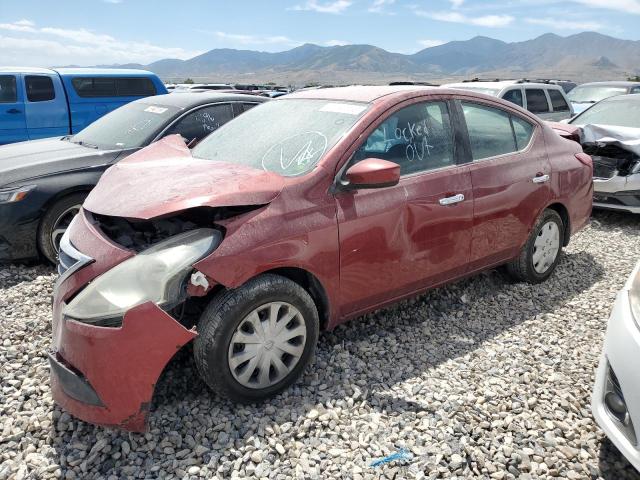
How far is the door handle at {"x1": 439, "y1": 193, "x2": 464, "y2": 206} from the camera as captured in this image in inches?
133

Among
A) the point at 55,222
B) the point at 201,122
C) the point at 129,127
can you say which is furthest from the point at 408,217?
the point at 129,127

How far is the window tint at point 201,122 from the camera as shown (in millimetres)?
5148

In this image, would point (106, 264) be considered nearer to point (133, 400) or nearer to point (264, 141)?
point (133, 400)

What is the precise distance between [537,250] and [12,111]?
836cm

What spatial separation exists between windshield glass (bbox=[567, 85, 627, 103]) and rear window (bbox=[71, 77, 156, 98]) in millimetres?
11397

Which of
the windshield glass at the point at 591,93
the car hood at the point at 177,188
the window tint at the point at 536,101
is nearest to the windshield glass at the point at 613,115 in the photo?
the window tint at the point at 536,101

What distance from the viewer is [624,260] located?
526 centimetres

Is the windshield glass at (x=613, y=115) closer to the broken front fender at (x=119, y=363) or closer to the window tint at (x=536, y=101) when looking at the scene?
the window tint at (x=536, y=101)

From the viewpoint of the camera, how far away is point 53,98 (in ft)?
28.8

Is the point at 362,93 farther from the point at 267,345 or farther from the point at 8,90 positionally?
the point at 8,90

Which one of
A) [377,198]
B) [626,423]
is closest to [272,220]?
[377,198]

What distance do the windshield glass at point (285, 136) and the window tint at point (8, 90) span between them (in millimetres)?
6565

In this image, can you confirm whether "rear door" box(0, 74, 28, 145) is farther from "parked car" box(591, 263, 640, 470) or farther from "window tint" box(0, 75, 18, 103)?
"parked car" box(591, 263, 640, 470)

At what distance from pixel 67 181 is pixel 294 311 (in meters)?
2.85
